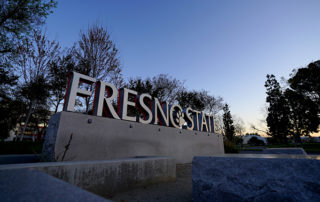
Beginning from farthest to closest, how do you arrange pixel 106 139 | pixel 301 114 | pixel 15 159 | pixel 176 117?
1. pixel 301 114
2. pixel 176 117
3. pixel 106 139
4. pixel 15 159

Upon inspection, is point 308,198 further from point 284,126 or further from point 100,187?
point 284,126

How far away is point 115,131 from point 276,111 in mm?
39809

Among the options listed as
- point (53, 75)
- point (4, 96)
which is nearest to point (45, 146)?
point (53, 75)

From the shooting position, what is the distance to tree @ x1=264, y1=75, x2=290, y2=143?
3238cm

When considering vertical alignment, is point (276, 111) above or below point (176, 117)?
above

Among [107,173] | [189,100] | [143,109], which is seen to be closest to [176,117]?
[143,109]

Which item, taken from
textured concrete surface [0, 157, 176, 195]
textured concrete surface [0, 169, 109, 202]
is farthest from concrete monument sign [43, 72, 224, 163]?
textured concrete surface [0, 169, 109, 202]

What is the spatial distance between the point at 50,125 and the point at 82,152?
73.7 inches

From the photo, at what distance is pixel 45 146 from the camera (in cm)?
593

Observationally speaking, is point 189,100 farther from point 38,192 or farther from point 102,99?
point 38,192

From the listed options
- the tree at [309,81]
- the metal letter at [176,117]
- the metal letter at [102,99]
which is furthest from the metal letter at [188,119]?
the tree at [309,81]

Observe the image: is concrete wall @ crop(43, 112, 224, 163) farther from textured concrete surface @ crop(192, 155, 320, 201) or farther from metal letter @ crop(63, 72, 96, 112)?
textured concrete surface @ crop(192, 155, 320, 201)

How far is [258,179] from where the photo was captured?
231 cm

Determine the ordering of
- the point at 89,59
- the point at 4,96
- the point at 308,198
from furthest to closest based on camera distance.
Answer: the point at 4,96 < the point at 89,59 < the point at 308,198
